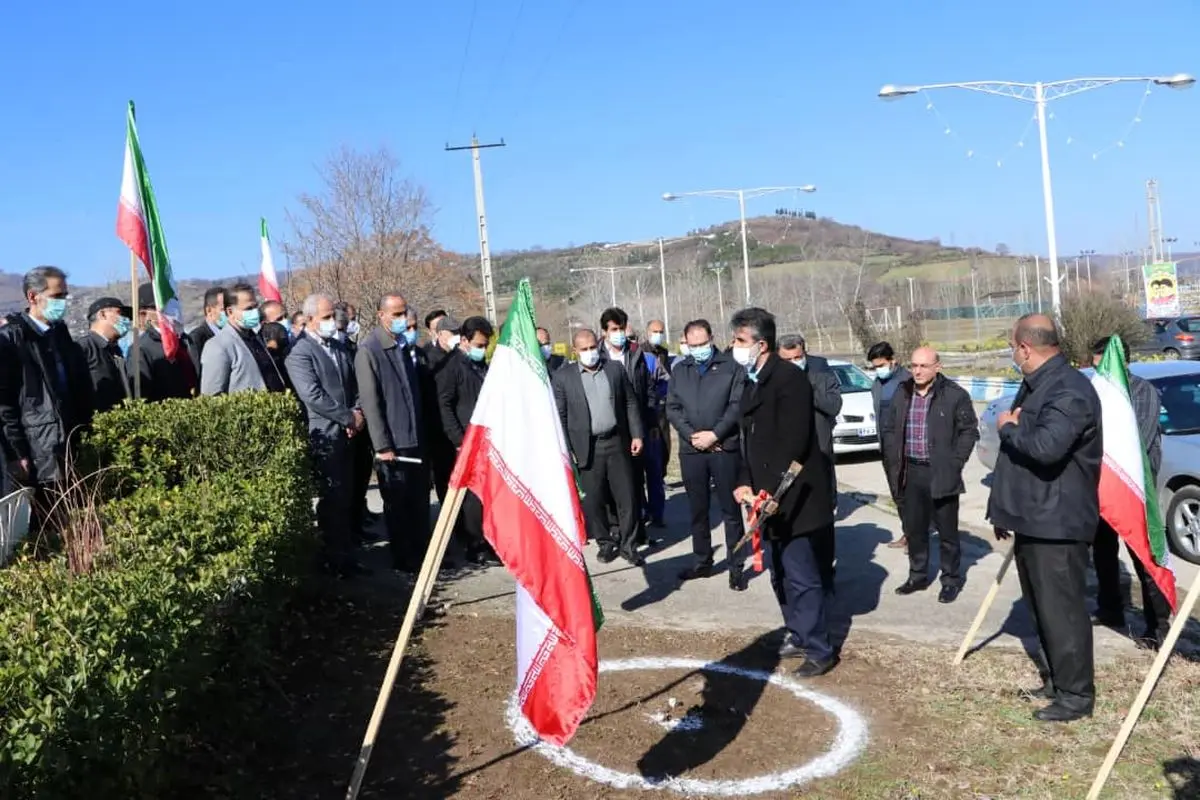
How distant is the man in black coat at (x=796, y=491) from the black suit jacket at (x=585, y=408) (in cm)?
267

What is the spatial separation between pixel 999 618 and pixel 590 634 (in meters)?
4.08

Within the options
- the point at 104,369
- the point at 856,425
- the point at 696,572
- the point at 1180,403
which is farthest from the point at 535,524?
the point at 856,425

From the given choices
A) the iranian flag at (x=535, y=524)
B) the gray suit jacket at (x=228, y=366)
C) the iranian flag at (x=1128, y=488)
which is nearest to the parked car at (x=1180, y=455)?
the iranian flag at (x=1128, y=488)

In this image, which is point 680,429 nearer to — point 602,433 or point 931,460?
point 602,433

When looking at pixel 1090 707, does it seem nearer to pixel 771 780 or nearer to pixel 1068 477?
pixel 1068 477

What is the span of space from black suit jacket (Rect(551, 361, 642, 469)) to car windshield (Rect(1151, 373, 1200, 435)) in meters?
4.86

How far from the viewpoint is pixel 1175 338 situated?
3653cm

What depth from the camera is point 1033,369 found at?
5.59 metres

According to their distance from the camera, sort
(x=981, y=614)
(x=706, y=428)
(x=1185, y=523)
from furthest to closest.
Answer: (x=1185, y=523)
(x=706, y=428)
(x=981, y=614)

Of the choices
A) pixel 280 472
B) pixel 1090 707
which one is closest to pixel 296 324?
pixel 280 472

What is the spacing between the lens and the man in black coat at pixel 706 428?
27.7 ft

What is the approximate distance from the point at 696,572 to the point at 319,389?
3.37 m

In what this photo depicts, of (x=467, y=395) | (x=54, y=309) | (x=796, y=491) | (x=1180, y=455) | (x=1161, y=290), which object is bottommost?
(x=1180, y=455)

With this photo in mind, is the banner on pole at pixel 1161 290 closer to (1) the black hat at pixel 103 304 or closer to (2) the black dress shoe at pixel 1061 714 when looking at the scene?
(2) the black dress shoe at pixel 1061 714
